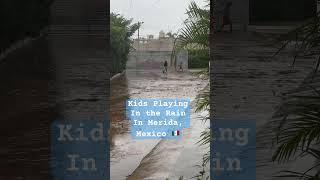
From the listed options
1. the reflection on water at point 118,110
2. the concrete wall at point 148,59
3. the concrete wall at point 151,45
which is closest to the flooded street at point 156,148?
the reflection on water at point 118,110

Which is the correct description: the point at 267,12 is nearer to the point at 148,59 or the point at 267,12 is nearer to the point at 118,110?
the point at 148,59

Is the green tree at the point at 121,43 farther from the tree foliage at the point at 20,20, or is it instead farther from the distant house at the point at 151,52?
the tree foliage at the point at 20,20

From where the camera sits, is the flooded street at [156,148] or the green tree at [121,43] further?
the green tree at [121,43]

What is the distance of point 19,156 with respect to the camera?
2.79 metres

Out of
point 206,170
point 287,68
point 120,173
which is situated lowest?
point 120,173

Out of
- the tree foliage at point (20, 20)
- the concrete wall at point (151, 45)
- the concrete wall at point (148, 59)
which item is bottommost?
the concrete wall at point (148, 59)

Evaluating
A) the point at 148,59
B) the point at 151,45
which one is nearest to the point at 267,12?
the point at 151,45

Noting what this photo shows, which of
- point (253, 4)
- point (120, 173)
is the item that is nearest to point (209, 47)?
point (253, 4)

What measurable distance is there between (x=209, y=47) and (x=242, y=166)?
700 mm

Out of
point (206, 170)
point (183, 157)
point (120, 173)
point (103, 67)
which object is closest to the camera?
point (103, 67)

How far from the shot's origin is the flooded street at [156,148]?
351 centimetres

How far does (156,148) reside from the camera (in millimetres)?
4609

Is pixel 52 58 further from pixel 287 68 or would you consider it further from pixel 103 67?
pixel 287 68

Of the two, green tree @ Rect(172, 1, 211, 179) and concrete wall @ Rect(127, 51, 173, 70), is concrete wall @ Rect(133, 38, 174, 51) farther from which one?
green tree @ Rect(172, 1, 211, 179)
